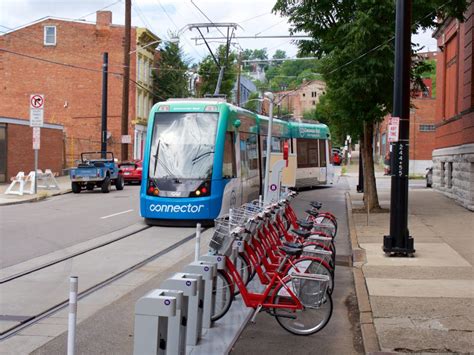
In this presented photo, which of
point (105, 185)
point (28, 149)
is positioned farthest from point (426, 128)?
point (105, 185)

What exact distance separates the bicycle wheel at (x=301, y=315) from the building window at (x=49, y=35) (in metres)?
46.4

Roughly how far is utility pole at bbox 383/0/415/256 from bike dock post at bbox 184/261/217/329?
18.6 ft

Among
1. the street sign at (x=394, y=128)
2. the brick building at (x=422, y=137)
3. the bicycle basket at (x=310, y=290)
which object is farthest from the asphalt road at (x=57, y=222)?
the brick building at (x=422, y=137)

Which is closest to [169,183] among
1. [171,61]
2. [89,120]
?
[89,120]

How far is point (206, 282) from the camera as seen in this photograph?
603 cm

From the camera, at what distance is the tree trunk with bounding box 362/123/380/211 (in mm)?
18609

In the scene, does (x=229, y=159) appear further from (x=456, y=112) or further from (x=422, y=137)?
(x=422, y=137)

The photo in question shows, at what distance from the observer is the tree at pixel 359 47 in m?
16.0

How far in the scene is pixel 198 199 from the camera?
1513 centimetres

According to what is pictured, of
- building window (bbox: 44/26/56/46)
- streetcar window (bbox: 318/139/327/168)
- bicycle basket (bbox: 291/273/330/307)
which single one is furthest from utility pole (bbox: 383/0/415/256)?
building window (bbox: 44/26/56/46)

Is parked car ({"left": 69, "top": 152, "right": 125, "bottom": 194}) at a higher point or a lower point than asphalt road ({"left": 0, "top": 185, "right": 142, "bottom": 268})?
higher

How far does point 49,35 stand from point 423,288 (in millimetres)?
45872

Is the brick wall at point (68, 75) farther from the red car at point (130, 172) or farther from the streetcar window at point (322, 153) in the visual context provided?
the streetcar window at point (322, 153)

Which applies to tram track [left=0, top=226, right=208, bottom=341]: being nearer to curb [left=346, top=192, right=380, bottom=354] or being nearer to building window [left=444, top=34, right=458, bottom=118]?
curb [left=346, top=192, right=380, bottom=354]
